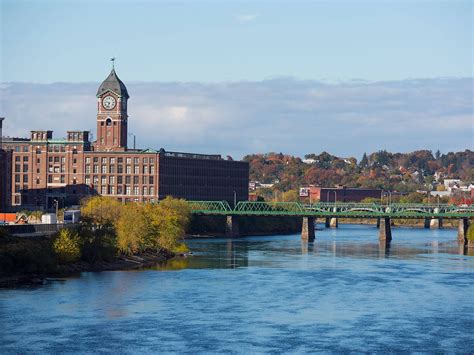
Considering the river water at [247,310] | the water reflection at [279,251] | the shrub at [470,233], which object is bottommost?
the river water at [247,310]

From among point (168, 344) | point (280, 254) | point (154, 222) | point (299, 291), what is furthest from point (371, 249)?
point (168, 344)

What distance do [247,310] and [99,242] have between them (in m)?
37.5

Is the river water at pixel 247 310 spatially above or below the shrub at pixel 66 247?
below

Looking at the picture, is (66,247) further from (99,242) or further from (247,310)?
(247,310)

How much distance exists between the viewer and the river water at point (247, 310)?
79688 mm

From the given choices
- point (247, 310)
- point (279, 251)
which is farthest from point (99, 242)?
point (279, 251)

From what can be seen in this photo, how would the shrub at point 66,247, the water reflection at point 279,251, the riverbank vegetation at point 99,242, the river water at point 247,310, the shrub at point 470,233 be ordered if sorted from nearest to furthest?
the river water at point 247,310 → the riverbank vegetation at point 99,242 → the shrub at point 66,247 → the water reflection at point 279,251 → the shrub at point 470,233

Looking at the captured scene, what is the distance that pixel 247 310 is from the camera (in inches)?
3718

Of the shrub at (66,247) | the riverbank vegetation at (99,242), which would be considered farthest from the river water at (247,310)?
the riverbank vegetation at (99,242)

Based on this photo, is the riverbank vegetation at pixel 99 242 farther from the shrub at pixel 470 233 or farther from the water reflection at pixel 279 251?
the shrub at pixel 470 233

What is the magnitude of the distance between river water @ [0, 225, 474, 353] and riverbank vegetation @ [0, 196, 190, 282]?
3.85m

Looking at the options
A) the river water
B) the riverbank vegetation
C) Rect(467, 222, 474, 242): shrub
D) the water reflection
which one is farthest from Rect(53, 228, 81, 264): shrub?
Rect(467, 222, 474, 242): shrub

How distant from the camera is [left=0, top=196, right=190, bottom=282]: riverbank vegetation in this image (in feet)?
363

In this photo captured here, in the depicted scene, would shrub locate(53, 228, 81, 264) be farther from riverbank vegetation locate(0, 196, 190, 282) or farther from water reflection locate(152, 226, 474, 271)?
water reflection locate(152, 226, 474, 271)
